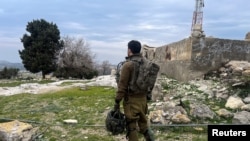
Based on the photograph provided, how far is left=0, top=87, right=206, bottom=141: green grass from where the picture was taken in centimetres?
705

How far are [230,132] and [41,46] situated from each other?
29.0m

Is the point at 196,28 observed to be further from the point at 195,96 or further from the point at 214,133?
the point at 214,133

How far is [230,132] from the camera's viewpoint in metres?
4.63

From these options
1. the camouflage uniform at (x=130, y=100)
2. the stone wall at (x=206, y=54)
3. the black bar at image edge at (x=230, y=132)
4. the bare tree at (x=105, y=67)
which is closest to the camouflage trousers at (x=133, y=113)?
the camouflage uniform at (x=130, y=100)

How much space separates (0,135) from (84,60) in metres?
29.1

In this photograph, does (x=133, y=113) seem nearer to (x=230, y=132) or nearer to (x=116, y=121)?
(x=116, y=121)

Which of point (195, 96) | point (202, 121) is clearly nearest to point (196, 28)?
point (195, 96)

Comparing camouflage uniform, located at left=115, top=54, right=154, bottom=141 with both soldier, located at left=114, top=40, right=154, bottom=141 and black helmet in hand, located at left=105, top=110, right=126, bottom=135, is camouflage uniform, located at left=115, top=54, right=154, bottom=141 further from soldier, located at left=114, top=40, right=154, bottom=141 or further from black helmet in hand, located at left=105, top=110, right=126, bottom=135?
black helmet in hand, located at left=105, top=110, right=126, bottom=135

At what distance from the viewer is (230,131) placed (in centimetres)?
464

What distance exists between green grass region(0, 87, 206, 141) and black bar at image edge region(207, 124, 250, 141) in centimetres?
192

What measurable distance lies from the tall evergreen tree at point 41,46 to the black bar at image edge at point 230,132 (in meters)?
28.0

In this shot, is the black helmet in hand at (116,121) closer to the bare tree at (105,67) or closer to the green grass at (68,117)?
the green grass at (68,117)

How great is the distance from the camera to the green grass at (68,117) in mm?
7055

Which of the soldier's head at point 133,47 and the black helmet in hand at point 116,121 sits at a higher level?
the soldier's head at point 133,47
